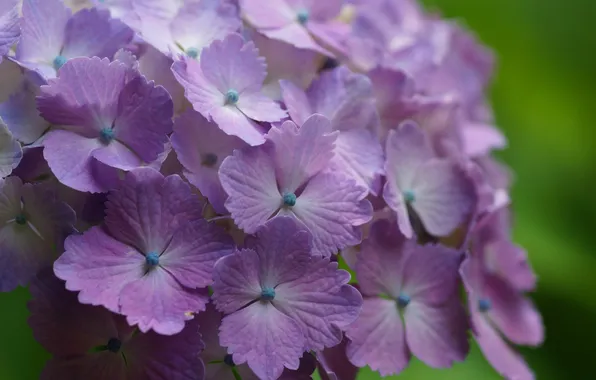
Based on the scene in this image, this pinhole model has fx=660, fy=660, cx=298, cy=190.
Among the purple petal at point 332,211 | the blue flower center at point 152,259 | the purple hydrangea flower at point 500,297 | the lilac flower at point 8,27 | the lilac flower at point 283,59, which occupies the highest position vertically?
the lilac flower at point 8,27

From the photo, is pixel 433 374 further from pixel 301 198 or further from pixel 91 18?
pixel 91 18

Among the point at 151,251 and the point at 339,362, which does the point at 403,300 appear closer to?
the point at 339,362

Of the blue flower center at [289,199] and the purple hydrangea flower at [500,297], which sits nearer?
the blue flower center at [289,199]

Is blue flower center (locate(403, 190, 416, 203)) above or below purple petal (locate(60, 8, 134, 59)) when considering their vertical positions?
below

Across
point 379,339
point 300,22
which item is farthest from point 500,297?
point 300,22

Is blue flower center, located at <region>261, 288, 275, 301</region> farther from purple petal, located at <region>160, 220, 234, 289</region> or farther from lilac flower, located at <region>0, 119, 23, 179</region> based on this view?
lilac flower, located at <region>0, 119, 23, 179</region>

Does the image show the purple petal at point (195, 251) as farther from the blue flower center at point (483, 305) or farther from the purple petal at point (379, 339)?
the blue flower center at point (483, 305)

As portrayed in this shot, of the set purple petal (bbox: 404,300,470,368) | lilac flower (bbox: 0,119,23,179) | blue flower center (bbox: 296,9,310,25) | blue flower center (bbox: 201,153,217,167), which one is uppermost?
blue flower center (bbox: 296,9,310,25)

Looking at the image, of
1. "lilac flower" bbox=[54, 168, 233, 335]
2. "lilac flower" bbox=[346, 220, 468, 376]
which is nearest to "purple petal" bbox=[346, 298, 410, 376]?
"lilac flower" bbox=[346, 220, 468, 376]

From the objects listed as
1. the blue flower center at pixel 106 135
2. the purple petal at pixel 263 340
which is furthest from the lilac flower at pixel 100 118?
the purple petal at pixel 263 340
